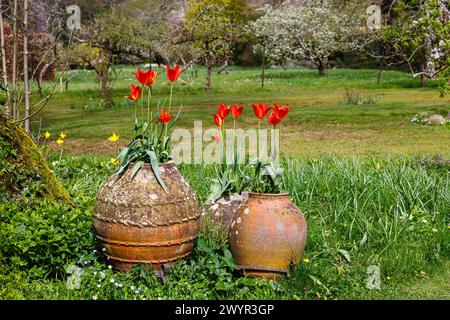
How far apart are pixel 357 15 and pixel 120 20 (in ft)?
46.3

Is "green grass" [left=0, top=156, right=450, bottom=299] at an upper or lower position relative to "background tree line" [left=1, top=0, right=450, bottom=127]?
lower

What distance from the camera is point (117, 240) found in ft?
14.1

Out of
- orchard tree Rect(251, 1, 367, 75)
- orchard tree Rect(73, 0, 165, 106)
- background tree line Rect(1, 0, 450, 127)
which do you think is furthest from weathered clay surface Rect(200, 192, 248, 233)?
orchard tree Rect(251, 1, 367, 75)

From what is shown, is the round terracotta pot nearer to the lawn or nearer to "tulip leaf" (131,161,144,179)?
the lawn

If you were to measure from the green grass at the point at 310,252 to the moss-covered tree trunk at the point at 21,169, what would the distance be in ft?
0.71

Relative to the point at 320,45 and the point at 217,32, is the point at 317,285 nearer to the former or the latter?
the point at 217,32

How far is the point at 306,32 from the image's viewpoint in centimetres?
3297

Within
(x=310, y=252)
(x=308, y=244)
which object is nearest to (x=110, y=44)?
(x=308, y=244)

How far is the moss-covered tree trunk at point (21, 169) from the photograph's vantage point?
5.22 metres

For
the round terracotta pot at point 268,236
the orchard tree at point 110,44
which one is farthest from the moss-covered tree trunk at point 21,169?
the orchard tree at point 110,44

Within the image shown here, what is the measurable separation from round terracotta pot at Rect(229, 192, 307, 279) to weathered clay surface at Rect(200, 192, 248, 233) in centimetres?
57

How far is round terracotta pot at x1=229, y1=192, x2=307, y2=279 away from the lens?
14.1 feet
